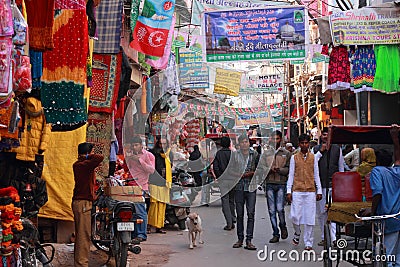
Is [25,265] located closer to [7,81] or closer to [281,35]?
[7,81]

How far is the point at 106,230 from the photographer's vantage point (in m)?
9.34

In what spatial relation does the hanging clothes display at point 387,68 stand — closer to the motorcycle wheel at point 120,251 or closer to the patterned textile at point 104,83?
the patterned textile at point 104,83

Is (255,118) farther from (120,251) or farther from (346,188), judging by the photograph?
(346,188)

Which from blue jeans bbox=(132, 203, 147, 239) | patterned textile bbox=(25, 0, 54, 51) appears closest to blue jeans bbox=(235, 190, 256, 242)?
blue jeans bbox=(132, 203, 147, 239)

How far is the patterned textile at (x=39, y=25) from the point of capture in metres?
6.45

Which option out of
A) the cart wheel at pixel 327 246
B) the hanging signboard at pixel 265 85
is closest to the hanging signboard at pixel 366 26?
the cart wheel at pixel 327 246

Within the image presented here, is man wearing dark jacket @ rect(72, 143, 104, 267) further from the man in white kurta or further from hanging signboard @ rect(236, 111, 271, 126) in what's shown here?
hanging signboard @ rect(236, 111, 271, 126)

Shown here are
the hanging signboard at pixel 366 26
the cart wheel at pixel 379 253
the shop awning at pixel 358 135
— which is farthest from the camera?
the hanging signboard at pixel 366 26

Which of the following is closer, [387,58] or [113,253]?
[113,253]

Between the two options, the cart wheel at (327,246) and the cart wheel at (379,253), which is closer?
the cart wheel at (379,253)

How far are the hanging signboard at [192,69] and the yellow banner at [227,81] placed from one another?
1374 millimetres

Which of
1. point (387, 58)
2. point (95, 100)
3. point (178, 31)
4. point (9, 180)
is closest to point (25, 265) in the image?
point (9, 180)

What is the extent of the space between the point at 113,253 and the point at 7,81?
4.45m

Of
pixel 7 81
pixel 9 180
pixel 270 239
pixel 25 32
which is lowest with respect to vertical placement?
pixel 270 239
